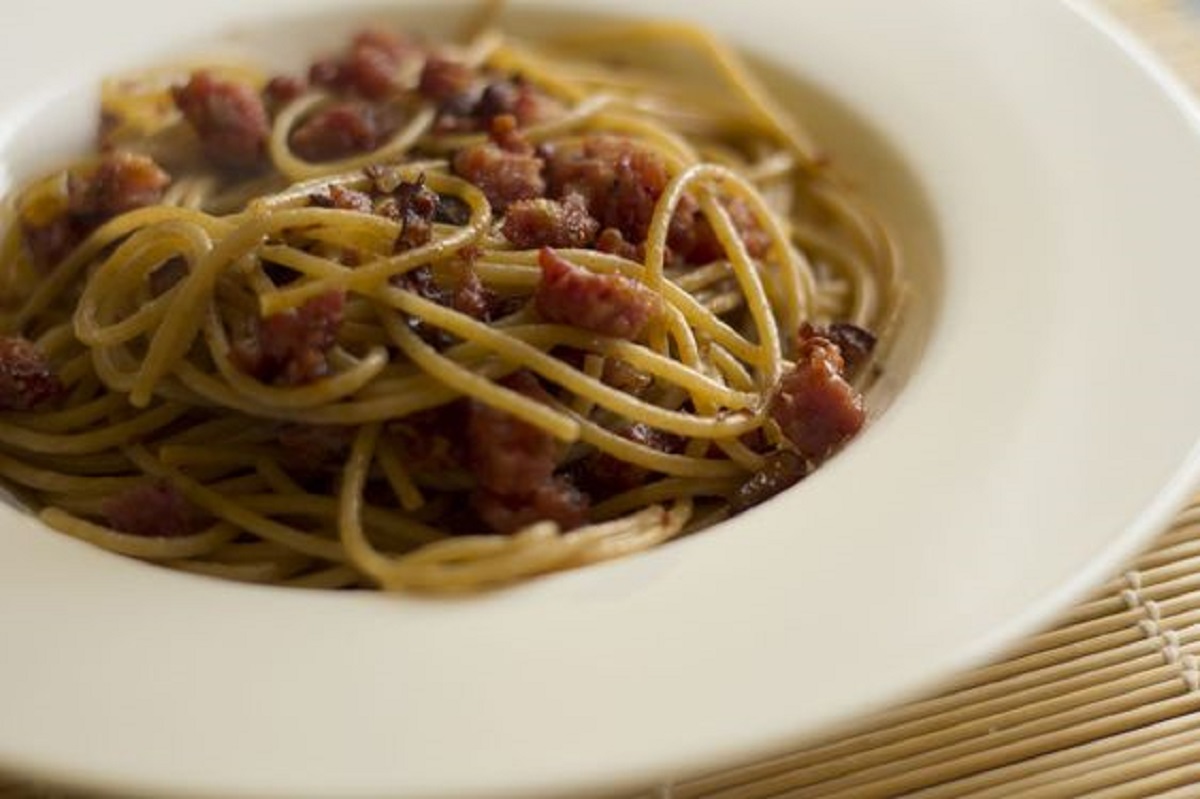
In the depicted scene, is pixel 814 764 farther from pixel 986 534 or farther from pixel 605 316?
pixel 605 316

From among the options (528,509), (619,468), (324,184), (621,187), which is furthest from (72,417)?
(621,187)

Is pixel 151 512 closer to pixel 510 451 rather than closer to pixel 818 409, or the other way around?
pixel 510 451

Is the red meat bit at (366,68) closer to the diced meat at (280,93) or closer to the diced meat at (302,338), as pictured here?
the diced meat at (280,93)

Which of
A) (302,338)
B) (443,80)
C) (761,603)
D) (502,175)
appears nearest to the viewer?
(761,603)

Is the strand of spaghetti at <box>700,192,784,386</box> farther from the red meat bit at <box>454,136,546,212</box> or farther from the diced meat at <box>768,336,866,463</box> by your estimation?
the red meat bit at <box>454,136,546,212</box>

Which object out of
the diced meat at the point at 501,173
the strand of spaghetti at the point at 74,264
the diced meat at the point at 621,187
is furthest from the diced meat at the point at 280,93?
the diced meat at the point at 621,187
